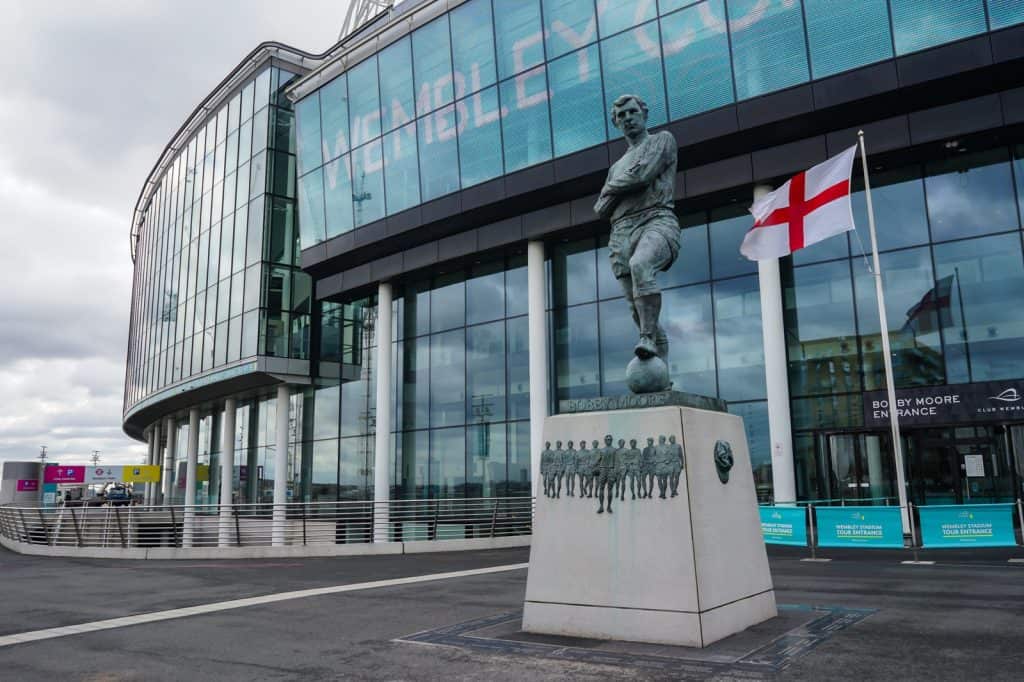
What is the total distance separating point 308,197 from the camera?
1176 inches

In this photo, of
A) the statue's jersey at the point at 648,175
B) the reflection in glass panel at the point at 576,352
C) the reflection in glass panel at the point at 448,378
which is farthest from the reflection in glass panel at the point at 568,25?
the statue's jersey at the point at 648,175

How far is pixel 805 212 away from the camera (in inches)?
655

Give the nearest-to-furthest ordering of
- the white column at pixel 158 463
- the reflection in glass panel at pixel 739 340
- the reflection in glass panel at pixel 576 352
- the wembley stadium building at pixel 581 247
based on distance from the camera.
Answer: the wembley stadium building at pixel 581 247 < the reflection in glass panel at pixel 739 340 < the reflection in glass panel at pixel 576 352 < the white column at pixel 158 463

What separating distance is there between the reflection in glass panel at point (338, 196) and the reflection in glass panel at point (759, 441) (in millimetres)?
15813

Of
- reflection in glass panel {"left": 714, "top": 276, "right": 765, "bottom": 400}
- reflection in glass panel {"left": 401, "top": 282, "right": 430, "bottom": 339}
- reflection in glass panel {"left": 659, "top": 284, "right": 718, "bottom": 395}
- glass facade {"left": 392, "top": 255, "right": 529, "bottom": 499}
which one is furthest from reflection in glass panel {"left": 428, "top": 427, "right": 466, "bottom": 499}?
reflection in glass panel {"left": 714, "top": 276, "right": 765, "bottom": 400}

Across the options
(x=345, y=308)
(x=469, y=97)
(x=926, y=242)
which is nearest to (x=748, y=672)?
(x=926, y=242)

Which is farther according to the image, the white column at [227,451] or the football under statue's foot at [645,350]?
the white column at [227,451]

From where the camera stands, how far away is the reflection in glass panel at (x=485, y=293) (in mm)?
27203

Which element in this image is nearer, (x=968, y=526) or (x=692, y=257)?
(x=968, y=526)

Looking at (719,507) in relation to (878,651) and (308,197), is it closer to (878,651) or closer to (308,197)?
(878,651)

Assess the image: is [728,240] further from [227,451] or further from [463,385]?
[227,451]

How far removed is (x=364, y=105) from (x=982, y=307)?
20.6 meters

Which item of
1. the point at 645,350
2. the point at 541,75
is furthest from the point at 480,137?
the point at 645,350

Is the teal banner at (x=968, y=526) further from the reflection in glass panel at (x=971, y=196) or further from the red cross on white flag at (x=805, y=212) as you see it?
the reflection in glass panel at (x=971, y=196)
